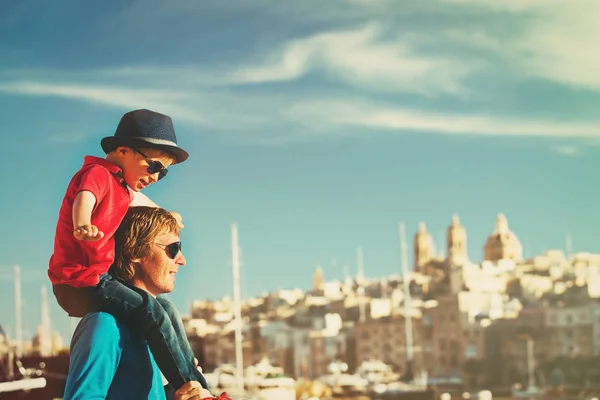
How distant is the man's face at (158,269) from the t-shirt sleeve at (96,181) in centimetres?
7

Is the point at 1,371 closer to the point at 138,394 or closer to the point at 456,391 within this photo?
the point at 138,394

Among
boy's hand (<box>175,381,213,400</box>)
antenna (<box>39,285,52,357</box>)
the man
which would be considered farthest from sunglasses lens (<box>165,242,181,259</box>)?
antenna (<box>39,285,52,357</box>)

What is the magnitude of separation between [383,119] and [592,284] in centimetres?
801

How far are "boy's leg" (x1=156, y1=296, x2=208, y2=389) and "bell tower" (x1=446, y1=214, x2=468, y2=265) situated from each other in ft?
138

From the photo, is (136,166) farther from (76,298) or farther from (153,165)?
(76,298)

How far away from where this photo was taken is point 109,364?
3.28ft

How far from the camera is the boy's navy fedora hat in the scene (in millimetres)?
1077

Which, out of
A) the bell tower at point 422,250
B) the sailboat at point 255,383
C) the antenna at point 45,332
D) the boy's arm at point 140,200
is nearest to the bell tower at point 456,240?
the bell tower at point 422,250

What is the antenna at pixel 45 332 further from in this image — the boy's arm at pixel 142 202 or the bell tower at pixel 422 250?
the bell tower at pixel 422 250

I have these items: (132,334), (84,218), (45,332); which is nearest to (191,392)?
(132,334)

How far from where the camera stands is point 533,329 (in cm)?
3241

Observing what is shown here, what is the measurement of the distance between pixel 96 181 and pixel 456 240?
1693 inches

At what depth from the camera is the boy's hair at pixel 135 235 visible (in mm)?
1055

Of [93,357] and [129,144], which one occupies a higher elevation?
[129,144]
